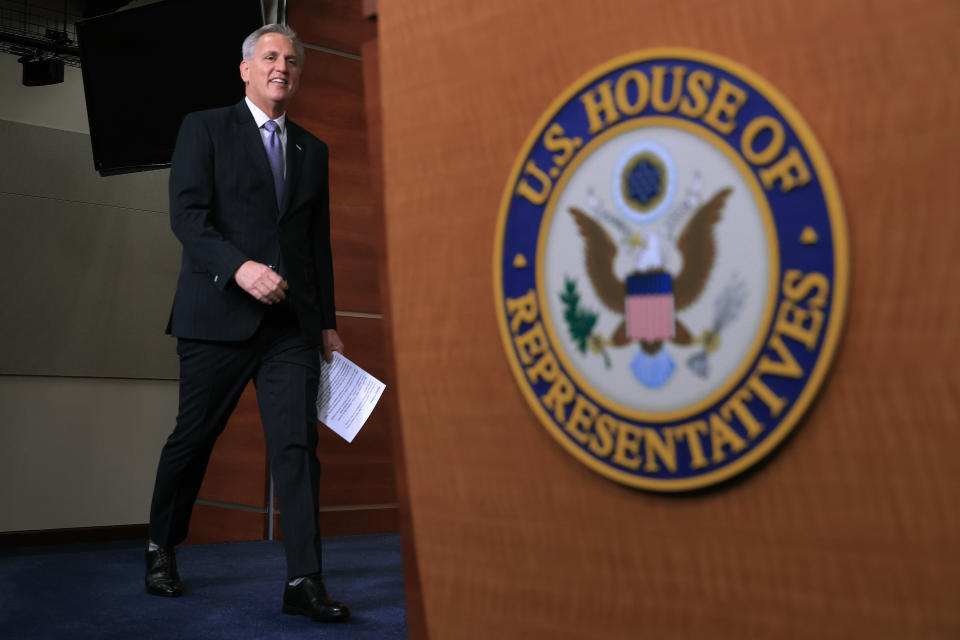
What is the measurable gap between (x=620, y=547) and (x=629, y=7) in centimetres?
31

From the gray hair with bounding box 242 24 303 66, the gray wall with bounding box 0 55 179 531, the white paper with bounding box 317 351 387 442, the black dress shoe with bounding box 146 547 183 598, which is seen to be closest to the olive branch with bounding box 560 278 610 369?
the white paper with bounding box 317 351 387 442

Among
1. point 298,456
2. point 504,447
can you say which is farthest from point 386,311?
point 298,456

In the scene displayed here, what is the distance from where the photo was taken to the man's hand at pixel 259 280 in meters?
1.96

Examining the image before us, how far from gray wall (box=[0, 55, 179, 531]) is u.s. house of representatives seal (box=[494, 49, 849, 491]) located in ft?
14.8

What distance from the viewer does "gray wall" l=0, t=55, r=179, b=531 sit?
450 centimetres

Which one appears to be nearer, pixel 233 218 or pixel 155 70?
pixel 233 218

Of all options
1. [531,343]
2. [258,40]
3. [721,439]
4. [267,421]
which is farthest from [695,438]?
[258,40]

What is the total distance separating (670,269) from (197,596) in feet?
6.91

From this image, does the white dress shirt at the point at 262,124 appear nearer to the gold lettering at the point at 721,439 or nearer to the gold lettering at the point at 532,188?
the gold lettering at the point at 532,188

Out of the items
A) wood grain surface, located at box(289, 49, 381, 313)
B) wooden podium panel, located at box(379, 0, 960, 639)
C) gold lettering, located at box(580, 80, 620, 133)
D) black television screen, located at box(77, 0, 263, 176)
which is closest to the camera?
wooden podium panel, located at box(379, 0, 960, 639)

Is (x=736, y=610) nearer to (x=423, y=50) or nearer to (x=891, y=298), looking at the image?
(x=891, y=298)

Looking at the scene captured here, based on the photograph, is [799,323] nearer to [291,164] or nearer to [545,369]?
[545,369]

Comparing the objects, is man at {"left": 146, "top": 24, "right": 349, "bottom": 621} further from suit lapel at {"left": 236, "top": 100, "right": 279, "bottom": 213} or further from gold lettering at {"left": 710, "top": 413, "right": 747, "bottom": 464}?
gold lettering at {"left": 710, "top": 413, "right": 747, "bottom": 464}

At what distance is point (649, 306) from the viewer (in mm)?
508
